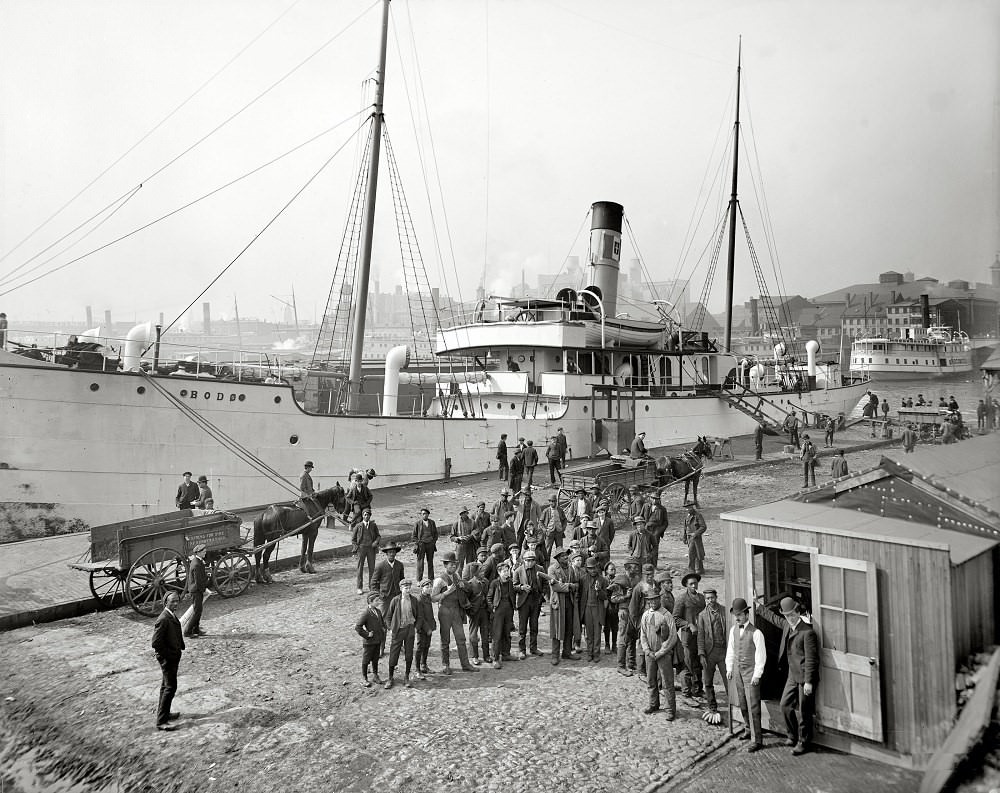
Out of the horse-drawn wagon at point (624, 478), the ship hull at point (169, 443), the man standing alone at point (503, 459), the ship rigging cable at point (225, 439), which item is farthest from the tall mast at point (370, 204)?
the horse-drawn wagon at point (624, 478)

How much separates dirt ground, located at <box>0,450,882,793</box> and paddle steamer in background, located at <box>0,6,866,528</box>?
20.1ft

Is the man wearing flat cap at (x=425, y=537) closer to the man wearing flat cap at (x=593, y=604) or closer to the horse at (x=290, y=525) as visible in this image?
the horse at (x=290, y=525)

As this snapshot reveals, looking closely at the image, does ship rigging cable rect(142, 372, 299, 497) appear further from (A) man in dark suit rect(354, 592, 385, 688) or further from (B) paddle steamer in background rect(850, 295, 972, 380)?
(B) paddle steamer in background rect(850, 295, 972, 380)

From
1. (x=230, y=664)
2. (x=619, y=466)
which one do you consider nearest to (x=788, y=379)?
(x=619, y=466)

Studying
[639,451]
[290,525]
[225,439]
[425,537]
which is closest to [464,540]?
[425,537]

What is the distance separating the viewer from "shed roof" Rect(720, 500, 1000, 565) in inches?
185

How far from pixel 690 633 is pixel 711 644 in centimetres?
21

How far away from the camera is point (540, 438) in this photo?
67.9 ft

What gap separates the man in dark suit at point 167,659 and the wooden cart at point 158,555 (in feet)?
8.74

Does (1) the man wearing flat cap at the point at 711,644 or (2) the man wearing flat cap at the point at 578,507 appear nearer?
(1) the man wearing flat cap at the point at 711,644

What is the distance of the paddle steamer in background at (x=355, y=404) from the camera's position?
1284cm

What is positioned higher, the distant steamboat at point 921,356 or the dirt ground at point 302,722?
the distant steamboat at point 921,356

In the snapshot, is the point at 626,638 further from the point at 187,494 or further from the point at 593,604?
the point at 187,494

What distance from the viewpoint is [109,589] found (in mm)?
8961
